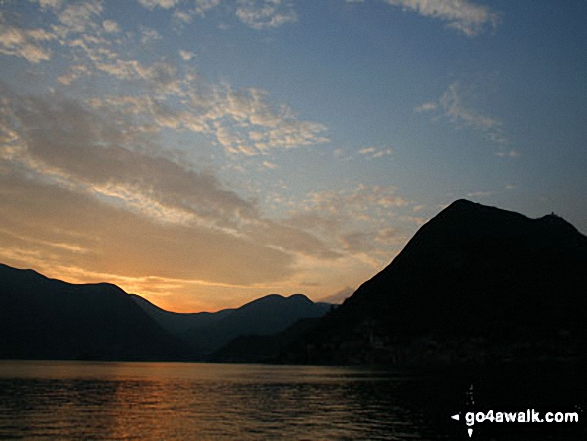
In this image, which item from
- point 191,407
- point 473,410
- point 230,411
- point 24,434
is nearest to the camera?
point 24,434

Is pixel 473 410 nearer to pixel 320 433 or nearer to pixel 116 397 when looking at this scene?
pixel 320 433

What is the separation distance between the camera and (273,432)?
66.4 m

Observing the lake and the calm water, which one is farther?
the calm water

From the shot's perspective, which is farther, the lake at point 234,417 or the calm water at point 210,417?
the calm water at point 210,417

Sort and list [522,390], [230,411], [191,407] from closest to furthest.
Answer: [230,411], [191,407], [522,390]

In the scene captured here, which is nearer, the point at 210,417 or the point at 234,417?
the point at 234,417

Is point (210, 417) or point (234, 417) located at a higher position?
point (234, 417)

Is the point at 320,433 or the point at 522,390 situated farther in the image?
the point at 522,390

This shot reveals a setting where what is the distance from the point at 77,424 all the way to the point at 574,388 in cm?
10339

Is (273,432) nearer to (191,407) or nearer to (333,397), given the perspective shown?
(191,407)

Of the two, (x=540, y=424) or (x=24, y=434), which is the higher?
(x=540, y=424)

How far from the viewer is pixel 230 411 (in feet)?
296

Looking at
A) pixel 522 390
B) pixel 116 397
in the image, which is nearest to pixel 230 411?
pixel 116 397

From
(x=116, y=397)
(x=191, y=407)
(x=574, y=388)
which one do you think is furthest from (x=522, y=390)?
(x=116, y=397)
